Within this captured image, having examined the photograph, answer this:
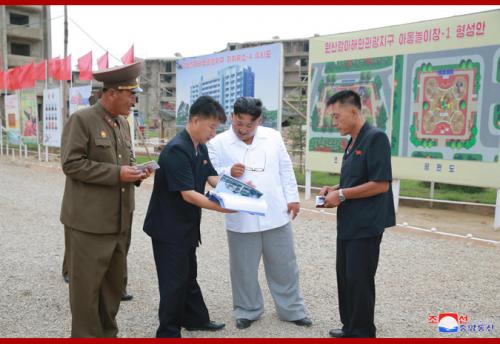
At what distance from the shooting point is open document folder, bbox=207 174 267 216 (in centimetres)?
263

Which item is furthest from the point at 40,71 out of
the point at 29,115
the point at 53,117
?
the point at 53,117

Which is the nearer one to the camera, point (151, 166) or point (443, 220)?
point (151, 166)

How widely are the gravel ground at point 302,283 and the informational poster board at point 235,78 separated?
2.55 meters

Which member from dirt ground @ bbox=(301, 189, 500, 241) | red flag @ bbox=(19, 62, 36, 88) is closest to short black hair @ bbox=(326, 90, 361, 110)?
dirt ground @ bbox=(301, 189, 500, 241)

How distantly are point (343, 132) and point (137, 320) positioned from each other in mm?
2005

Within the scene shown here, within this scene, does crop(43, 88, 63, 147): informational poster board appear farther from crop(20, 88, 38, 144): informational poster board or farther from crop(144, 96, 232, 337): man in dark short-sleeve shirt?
crop(144, 96, 232, 337): man in dark short-sleeve shirt

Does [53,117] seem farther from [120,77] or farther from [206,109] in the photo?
[206,109]

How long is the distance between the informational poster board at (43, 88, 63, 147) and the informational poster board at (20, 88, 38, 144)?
942mm

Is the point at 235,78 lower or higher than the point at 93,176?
higher

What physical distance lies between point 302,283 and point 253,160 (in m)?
1.51

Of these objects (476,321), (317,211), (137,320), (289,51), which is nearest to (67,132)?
(137,320)

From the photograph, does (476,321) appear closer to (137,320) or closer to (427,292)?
(427,292)

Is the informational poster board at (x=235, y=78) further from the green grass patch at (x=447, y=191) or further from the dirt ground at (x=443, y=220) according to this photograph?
the green grass patch at (x=447, y=191)

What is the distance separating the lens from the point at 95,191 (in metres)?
2.61
